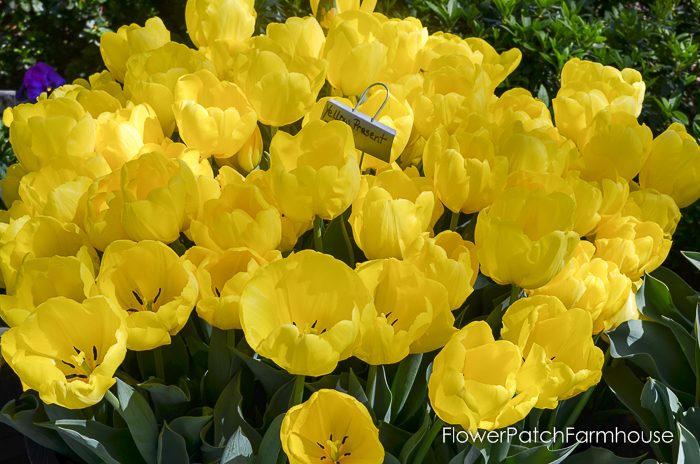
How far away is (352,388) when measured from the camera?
0.90 metres

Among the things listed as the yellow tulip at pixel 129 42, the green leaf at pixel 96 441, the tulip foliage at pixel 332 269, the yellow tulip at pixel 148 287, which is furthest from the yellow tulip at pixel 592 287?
the yellow tulip at pixel 129 42

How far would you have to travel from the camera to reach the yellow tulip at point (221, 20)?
1.32 m

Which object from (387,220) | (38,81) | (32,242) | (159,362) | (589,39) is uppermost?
(387,220)

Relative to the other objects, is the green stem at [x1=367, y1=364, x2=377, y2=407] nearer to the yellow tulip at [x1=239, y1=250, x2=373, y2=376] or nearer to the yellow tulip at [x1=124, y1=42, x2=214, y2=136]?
the yellow tulip at [x1=239, y1=250, x2=373, y2=376]

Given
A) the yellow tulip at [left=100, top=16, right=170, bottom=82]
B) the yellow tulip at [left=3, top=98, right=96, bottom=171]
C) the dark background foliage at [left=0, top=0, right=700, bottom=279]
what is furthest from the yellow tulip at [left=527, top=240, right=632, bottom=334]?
the dark background foliage at [left=0, top=0, right=700, bottom=279]

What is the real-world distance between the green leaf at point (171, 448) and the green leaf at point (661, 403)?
558mm

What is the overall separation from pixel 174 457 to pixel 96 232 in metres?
0.28

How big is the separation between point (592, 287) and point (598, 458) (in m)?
0.23

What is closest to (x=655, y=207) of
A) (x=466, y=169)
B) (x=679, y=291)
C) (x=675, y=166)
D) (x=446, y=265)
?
(x=675, y=166)

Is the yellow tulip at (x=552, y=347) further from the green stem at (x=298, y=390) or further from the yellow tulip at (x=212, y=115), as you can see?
the yellow tulip at (x=212, y=115)

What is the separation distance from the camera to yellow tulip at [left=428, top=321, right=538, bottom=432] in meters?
0.78

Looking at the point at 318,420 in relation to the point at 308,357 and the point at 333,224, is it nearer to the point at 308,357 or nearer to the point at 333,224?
the point at 308,357

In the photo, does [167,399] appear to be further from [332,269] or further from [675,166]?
[675,166]

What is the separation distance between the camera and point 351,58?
120 centimetres
